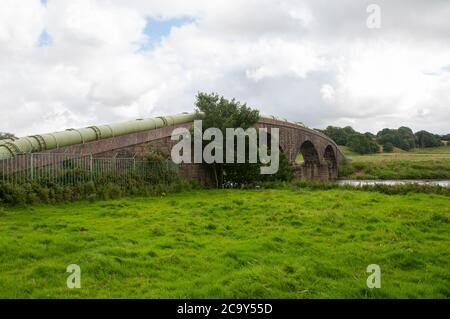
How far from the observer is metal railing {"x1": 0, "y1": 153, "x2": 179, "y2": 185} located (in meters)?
16.5

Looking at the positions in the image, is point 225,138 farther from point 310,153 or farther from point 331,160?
point 331,160

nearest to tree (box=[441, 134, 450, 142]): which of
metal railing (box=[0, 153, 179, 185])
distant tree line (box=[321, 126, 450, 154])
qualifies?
distant tree line (box=[321, 126, 450, 154])

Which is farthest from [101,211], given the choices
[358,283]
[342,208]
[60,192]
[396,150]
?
[396,150]

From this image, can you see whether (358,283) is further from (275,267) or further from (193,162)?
(193,162)

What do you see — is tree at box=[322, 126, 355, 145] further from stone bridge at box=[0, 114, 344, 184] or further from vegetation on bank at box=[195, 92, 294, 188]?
vegetation on bank at box=[195, 92, 294, 188]

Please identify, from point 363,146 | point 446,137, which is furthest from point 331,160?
point 446,137

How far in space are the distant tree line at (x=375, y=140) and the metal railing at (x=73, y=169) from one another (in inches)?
3566

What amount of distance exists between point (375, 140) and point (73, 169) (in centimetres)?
11553

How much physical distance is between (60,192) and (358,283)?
1323cm

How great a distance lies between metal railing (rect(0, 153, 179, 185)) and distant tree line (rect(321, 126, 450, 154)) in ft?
297

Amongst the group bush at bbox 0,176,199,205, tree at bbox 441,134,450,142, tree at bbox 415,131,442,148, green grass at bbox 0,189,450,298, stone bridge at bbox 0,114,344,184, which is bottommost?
green grass at bbox 0,189,450,298

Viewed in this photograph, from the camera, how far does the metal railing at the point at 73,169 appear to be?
16.5 meters

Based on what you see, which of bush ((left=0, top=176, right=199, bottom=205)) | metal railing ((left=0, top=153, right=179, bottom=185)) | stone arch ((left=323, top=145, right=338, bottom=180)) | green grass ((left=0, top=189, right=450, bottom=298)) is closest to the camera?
green grass ((left=0, top=189, right=450, bottom=298))

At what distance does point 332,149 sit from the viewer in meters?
69.8
